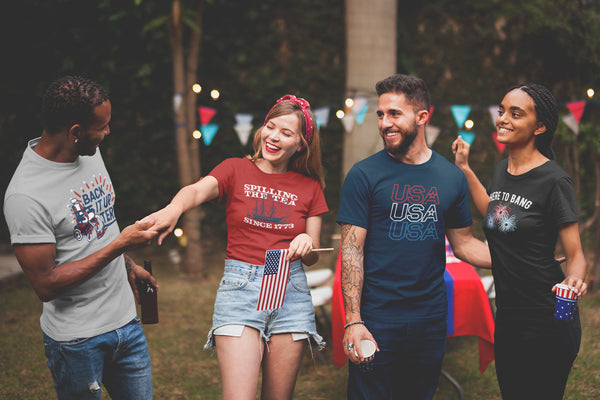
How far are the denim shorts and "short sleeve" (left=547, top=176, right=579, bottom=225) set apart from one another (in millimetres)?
1137

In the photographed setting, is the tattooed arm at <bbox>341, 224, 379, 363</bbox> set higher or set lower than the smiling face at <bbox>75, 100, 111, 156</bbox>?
lower

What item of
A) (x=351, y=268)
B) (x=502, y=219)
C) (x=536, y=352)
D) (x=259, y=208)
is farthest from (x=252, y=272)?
(x=536, y=352)

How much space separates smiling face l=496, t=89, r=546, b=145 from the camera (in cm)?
231

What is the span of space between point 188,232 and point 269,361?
14.4 ft

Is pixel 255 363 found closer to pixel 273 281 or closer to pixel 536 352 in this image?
pixel 273 281

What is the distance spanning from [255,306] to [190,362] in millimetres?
2459

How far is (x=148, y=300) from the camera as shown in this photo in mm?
2496

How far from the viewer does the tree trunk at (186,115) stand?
6.07 metres

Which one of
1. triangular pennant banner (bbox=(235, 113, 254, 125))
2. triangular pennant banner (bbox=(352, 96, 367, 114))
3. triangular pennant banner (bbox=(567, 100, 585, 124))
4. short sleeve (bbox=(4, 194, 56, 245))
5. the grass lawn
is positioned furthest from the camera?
triangular pennant banner (bbox=(352, 96, 367, 114))

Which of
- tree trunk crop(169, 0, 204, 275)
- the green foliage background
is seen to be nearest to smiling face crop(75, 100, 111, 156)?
tree trunk crop(169, 0, 204, 275)

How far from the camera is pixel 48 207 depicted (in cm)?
191

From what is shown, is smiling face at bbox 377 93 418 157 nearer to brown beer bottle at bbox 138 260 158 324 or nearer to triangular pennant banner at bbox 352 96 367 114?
brown beer bottle at bbox 138 260 158 324

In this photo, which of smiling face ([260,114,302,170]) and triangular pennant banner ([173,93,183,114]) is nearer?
smiling face ([260,114,302,170])

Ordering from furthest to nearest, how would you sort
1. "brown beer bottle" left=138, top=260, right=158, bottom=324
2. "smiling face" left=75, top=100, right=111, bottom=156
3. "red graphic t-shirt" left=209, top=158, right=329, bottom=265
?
1. "brown beer bottle" left=138, top=260, right=158, bottom=324
2. "red graphic t-shirt" left=209, top=158, right=329, bottom=265
3. "smiling face" left=75, top=100, right=111, bottom=156
